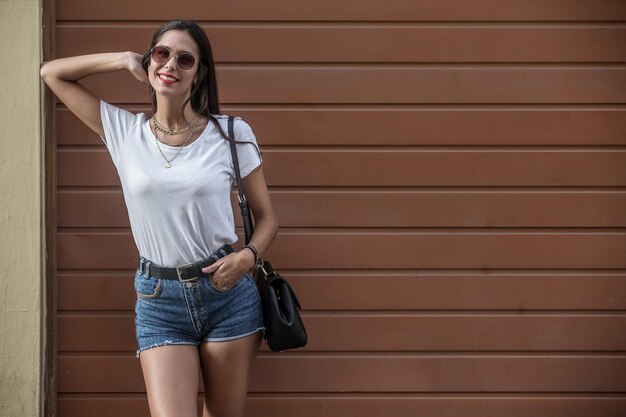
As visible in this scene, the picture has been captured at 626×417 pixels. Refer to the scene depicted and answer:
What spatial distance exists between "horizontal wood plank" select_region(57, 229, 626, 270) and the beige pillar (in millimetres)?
381

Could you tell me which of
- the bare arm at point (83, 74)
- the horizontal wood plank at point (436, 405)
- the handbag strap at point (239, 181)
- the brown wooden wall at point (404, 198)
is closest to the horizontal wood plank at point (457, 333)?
the brown wooden wall at point (404, 198)

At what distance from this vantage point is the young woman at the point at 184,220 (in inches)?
133

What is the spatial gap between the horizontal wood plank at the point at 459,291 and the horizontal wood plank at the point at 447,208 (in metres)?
0.27

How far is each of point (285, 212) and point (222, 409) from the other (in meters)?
1.25

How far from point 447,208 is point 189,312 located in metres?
1.66

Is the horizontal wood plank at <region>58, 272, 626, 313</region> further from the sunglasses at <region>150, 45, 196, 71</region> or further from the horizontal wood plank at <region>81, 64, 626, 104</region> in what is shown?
the sunglasses at <region>150, 45, 196, 71</region>

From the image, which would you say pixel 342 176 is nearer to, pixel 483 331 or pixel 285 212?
pixel 285 212

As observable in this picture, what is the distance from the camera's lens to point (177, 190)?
3.38m

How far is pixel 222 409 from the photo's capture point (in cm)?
354

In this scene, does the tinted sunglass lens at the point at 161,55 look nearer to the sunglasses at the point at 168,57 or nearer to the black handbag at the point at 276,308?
the sunglasses at the point at 168,57

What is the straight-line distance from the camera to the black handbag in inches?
139

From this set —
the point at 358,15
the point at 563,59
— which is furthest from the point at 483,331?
the point at 358,15

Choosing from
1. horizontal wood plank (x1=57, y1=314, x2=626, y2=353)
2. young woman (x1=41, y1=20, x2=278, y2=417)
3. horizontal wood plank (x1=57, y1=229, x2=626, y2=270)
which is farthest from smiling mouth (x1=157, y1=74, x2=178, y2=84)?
horizontal wood plank (x1=57, y1=314, x2=626, y2=353)

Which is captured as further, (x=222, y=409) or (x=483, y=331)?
(x=483, y=331)
